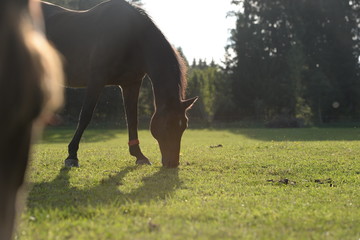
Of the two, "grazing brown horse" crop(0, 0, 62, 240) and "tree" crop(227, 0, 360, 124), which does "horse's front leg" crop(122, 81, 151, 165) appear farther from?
"tree" crop(227, 0, 360, 124)

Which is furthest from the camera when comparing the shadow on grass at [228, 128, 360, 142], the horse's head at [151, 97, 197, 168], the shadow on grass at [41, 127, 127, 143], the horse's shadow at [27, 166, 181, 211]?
the shadow on grass at [41, 127, 127, 143]

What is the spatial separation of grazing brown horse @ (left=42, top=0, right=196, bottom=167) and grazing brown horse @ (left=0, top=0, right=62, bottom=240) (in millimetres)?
4276

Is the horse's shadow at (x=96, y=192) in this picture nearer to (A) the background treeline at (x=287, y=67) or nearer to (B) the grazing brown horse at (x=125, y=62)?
(B) the grazing brown horse at (x=125, y=62)

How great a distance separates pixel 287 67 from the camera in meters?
44.0

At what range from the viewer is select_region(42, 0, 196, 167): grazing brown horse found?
6.50m

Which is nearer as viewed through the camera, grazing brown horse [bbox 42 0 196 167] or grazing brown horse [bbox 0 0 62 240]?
grazing brown horse [bbox 0 0 62 240]

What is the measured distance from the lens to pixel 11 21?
213 centimetres

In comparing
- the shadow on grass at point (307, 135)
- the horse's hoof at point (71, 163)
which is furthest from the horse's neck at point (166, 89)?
the shadow on grass at point (307, 135)

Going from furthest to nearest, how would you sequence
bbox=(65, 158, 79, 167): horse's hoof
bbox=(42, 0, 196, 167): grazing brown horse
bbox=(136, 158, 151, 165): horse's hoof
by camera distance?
bbox=(136, 158, 151, 165): horse's hoof → bbox=(65, 158, 79, 167): horse's hoof → bbox=(42, 0, 196, 167): grazing brown horse

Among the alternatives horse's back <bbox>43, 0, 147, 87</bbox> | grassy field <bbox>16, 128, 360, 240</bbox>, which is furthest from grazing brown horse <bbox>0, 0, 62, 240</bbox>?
horse's back <bbox>43, 0, 147, 87</bbox>

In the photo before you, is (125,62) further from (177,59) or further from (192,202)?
(192,202)

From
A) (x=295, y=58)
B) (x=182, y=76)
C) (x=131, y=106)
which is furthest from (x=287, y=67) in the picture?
(x=182, y=76)

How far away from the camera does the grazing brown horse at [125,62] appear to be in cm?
650

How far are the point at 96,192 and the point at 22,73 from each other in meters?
2.73
